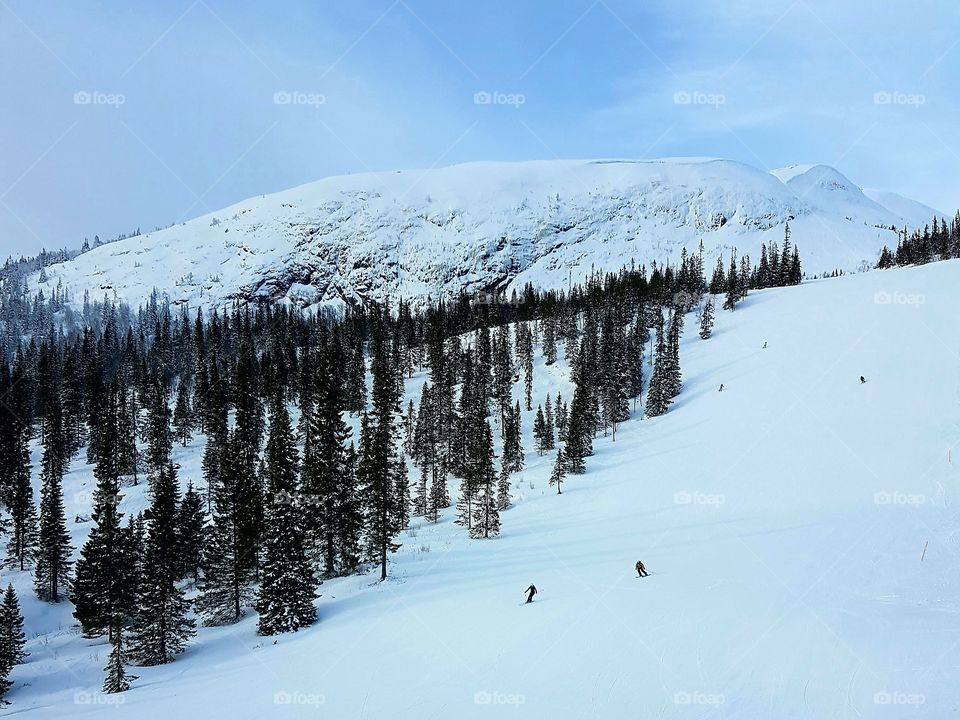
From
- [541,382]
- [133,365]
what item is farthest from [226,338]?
[541,382]

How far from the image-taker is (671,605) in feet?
63.9

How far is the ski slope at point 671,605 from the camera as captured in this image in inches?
538

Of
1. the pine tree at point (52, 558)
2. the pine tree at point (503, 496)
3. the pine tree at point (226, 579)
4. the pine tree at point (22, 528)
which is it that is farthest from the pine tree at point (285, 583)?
the pine tree at point (22, 528)

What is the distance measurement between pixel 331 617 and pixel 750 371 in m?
68.0

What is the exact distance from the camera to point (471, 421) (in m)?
70.7

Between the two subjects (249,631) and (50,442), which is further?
(50,442)

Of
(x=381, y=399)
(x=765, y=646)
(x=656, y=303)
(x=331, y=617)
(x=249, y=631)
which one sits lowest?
(x=249, y=631)

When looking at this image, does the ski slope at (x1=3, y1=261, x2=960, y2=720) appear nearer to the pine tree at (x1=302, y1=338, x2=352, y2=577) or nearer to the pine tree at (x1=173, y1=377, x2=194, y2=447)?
the pine tree at (x1=302, y1=338, x2=352, y2=577)

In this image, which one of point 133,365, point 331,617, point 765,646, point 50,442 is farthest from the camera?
point 133,365

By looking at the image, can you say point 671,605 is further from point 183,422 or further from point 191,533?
point 183,422

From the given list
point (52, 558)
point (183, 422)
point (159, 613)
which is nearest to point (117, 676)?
point (159, 613)

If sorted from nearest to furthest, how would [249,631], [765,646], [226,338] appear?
[765,646] → [249,631] → [226,338]

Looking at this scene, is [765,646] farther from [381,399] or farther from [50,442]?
[50,442]

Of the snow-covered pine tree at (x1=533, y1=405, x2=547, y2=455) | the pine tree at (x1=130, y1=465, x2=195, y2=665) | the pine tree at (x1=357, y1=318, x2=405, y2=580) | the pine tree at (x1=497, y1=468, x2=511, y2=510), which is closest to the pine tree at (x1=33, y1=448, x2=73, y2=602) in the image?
the pine tree at (x1=130, y1=465, x2=195, y2=665)
